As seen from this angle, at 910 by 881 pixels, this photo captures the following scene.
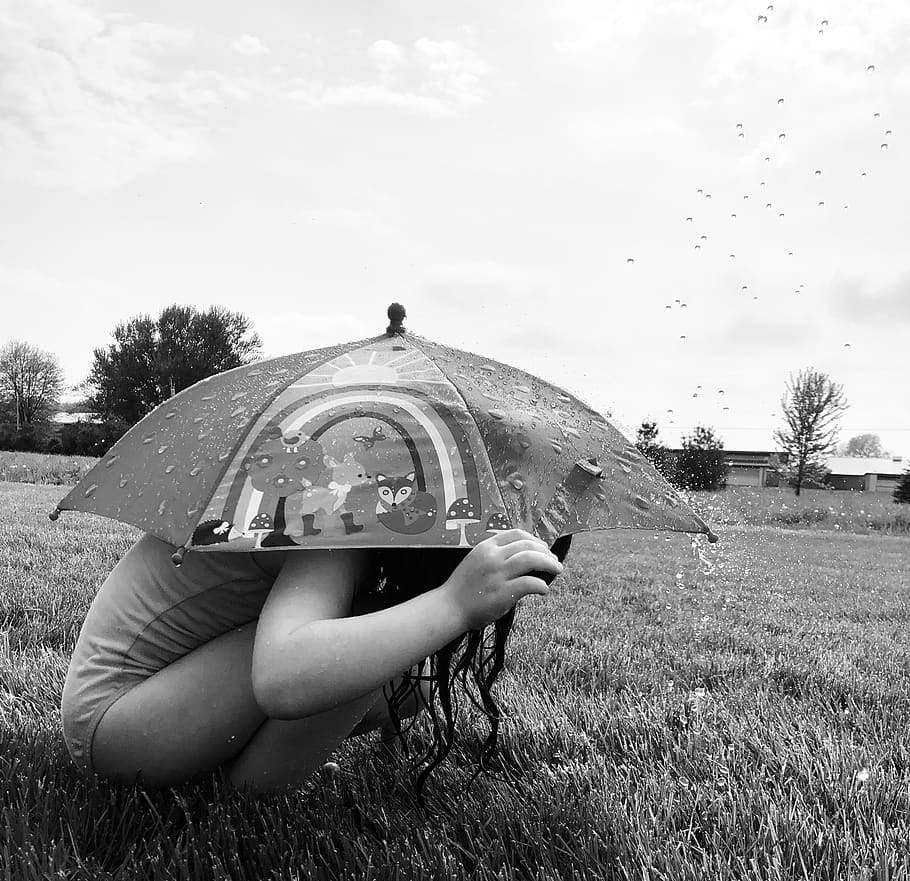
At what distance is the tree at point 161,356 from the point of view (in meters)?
44.5

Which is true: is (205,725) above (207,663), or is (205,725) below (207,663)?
below

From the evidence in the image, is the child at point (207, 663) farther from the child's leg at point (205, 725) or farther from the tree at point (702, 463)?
the tree at point (702, 463)

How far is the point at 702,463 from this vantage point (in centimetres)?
3562

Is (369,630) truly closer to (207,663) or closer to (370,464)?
(370,464)

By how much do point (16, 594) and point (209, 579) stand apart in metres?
2.75

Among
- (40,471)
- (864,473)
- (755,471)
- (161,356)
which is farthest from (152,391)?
(864,473)

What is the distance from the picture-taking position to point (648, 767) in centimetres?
223

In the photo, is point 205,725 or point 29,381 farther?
point 29,381

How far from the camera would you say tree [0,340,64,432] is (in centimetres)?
4950

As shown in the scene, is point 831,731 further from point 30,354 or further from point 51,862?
point 30,354

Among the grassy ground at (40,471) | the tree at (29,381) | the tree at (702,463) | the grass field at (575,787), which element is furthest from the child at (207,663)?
the tree at (29,381)

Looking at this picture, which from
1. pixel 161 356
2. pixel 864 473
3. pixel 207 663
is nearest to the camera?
pixel 207 663

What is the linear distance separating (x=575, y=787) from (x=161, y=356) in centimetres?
4727

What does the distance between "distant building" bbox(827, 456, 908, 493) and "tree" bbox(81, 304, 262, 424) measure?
42425mm
